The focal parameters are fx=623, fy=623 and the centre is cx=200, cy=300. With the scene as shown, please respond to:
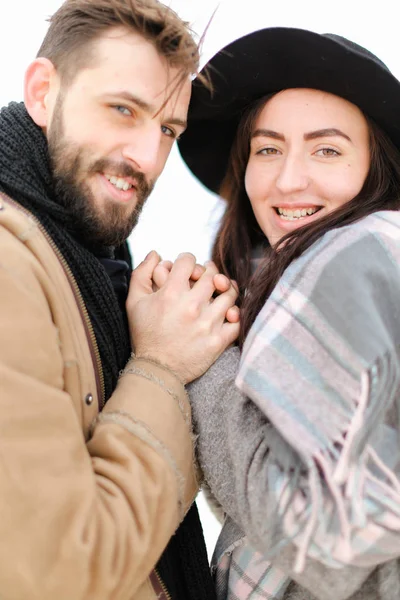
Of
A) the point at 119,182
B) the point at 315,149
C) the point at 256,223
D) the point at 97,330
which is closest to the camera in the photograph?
the point at 97,330

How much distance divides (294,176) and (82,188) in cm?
62

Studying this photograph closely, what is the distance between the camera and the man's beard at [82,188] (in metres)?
1.63

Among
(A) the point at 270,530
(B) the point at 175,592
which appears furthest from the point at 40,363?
(B) the point at 175,592

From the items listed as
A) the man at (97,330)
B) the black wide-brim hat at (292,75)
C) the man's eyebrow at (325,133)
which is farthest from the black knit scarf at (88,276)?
the man's eyebrow at (325,133)

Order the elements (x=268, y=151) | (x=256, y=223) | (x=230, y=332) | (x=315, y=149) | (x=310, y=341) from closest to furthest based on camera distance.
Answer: (x=310, y=341) → (x=230, y=332) → (x=315, y=149) → (x=268, y=151) → (x=256, y=223)

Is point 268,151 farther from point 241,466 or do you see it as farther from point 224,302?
point 241,466

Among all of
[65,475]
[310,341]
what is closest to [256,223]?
[310,341]

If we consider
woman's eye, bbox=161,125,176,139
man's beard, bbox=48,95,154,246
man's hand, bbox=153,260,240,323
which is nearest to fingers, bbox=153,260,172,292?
man's hand, bbox=153,260,240,323

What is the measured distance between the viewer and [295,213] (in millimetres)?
1905

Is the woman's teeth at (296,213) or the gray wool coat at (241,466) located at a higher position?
the woman's teeth at (296,213)

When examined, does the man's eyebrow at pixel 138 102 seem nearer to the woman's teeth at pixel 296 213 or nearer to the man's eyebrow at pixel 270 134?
the man's eyebrow at pixel 270 134

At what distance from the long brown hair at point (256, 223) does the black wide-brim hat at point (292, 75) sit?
2.5 inches

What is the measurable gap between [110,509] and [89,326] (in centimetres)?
43

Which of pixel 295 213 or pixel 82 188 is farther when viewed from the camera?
pixel 295 213
